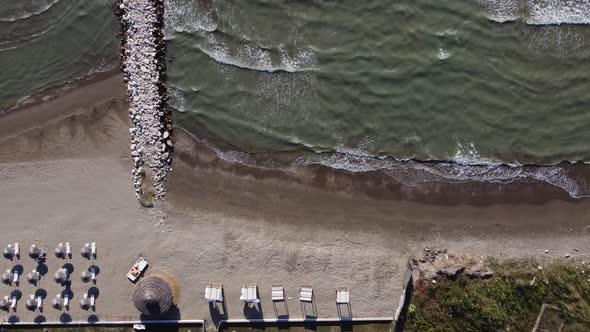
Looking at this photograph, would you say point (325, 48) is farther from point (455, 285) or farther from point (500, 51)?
point (455, 285)

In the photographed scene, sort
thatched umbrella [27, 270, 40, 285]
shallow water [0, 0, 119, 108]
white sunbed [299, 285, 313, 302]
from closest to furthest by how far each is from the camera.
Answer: white sunbed [299, 285, 313, 302] < thatched umbrella [27, 270, 40, 285] < shallow water [0, 0, 119, 108]

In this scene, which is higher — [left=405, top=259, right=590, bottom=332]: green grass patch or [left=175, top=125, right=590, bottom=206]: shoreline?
[left=175, top=125, right=590, bottom=206]: shoreline

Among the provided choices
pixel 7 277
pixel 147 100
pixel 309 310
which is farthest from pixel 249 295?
pixel 7 277

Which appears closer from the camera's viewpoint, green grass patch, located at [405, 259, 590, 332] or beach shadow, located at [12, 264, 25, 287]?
green grass patch, located at [405, 259, 590, 332]

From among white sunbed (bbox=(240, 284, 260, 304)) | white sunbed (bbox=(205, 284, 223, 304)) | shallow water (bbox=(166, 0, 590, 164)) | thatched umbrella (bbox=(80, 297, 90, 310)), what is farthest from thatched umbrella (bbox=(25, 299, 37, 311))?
shallow water (bbox=(166, 0, 590, 164))

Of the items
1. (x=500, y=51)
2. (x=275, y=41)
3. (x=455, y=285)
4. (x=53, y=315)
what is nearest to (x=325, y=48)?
(x=275, y=41)

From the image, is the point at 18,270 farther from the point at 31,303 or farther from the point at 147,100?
the point at 147,100

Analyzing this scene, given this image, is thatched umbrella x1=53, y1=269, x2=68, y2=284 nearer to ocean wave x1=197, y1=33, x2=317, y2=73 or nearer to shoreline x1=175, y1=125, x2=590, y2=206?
shoreline x1=175, y1=125, x2=590, y2=206
